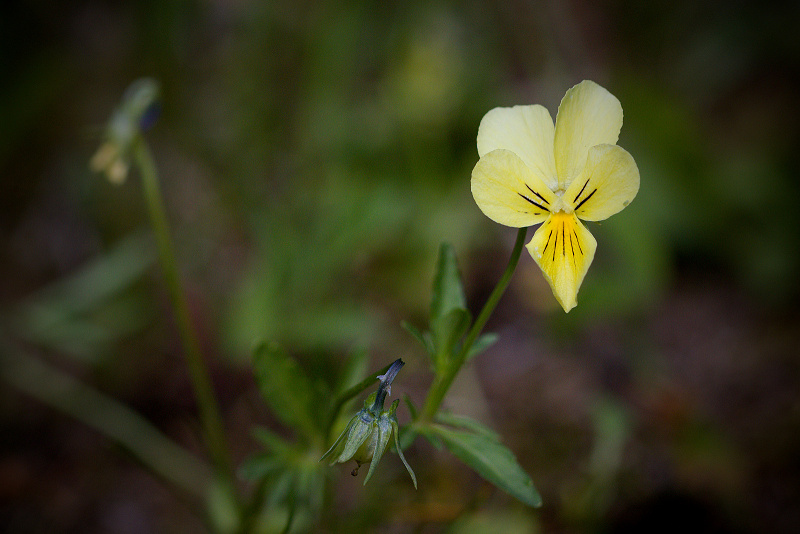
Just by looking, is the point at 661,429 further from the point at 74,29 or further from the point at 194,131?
the point at 74,29

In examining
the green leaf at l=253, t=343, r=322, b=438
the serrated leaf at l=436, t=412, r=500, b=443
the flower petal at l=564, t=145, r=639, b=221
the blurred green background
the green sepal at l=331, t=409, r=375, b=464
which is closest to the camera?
the flower petal at l=564, t=145, r=639, b=221

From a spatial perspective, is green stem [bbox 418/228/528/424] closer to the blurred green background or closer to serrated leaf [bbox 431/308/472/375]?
serrated leaf [bbox 431/308/472/375]

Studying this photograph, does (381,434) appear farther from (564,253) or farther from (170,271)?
(170,271)

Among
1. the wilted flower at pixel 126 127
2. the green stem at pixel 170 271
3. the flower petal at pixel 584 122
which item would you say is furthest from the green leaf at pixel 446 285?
the wilted flower at pixel 126 127

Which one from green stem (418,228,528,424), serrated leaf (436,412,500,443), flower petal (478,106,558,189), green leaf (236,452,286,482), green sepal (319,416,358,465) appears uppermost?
flower petal (478,106,558,189)

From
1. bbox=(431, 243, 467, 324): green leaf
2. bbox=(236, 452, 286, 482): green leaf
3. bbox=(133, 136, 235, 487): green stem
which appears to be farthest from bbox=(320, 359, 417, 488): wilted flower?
bbox=(133, 136, 235, 487): green stem

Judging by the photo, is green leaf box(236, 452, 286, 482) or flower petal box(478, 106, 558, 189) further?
green leaf box(236, 452, 286, 482)

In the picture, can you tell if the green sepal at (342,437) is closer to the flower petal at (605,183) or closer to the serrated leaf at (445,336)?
the serrated leaf at (445,336)
